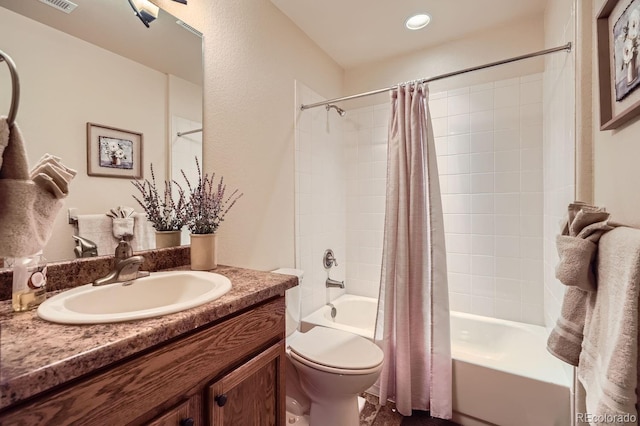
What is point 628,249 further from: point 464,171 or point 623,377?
point 464,171

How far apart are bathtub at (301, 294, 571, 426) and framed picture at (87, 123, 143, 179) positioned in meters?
1.47

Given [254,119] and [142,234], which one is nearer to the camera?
[142,234]

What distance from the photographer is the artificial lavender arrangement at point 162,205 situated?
1191mm

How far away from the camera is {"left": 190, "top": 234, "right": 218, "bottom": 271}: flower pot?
118 cm

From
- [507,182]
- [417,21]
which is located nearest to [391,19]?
[417,21]

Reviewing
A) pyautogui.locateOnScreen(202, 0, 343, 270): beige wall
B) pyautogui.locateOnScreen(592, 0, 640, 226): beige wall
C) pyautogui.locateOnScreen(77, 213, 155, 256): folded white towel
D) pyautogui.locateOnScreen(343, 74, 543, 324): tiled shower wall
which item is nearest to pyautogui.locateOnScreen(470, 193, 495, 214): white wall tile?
pyautogui.locateOnScreen(343, 74, 543, 324): tiled shower wall

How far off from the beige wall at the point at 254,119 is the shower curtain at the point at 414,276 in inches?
28.1

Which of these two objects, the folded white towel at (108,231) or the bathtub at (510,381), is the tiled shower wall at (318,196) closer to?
the bathtub at (510,381)

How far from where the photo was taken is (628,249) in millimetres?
623

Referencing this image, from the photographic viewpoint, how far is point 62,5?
0.96 metres

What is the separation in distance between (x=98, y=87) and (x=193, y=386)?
3.50 feet

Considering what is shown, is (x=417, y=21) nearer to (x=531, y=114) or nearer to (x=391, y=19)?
(x=391, y=19)

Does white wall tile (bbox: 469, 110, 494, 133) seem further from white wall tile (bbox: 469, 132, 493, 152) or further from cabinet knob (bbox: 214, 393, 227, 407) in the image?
cabinet knob (bbox: 214, 393, 227, 407)

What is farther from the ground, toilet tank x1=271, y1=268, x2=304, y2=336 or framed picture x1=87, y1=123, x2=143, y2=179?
framed picture x1=87, y1=123, x2=143, y2=179
